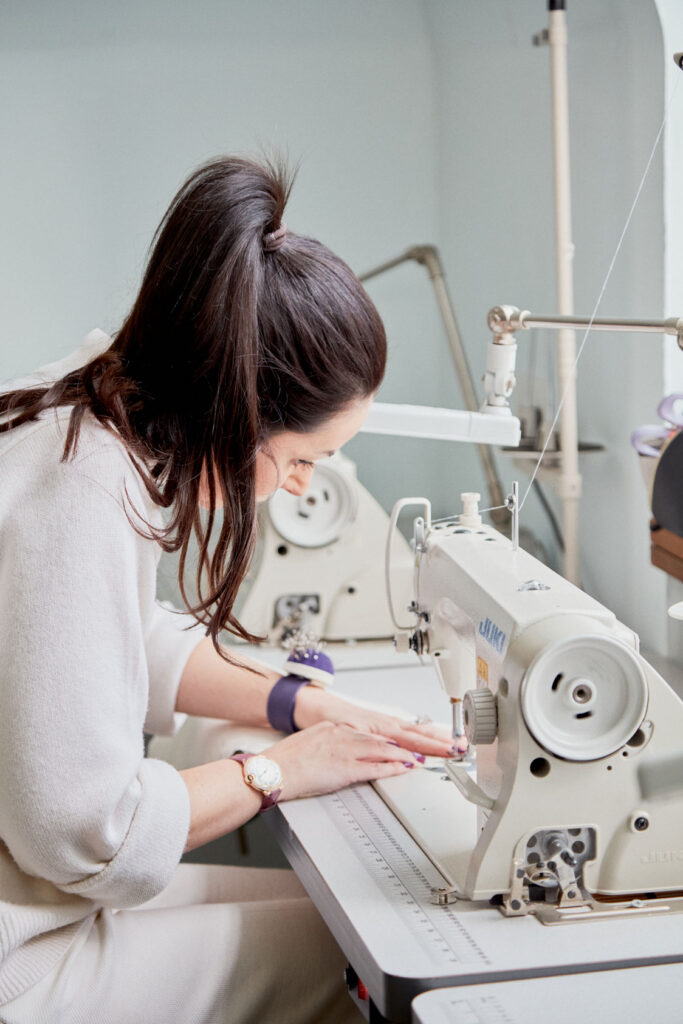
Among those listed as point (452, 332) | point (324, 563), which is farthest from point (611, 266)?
point (324, 563)

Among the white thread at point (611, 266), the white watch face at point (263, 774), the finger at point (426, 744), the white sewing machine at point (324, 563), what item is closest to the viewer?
the white watch face at point (263, 774)

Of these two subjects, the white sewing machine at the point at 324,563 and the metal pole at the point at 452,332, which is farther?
the metal pole at the point at 452,332

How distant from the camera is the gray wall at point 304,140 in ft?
7.43

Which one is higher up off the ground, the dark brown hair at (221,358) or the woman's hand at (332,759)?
the dark brown hair at (221,358)

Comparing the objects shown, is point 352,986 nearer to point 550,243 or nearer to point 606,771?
point 606,771

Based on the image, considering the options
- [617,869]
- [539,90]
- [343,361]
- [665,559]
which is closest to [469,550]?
[343,361]

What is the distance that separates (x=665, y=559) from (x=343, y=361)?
2.19 ft

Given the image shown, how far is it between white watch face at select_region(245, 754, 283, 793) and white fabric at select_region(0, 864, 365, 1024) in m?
0.12

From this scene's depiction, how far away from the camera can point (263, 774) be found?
124 cm

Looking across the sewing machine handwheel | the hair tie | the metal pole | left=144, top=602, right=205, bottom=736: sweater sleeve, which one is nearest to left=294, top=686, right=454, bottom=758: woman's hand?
left=144, top=602, right=205, bottom=736: sweater sleeve

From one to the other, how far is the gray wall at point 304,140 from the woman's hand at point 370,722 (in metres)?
0.85

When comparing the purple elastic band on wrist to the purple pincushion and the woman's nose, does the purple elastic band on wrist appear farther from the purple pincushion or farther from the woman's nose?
the woman's nose

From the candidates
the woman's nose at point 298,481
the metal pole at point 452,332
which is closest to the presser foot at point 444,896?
the woman's nose at point 298,481

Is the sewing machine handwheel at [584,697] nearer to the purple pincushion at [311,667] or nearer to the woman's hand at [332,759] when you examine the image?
the woman's hand at [332,759]
